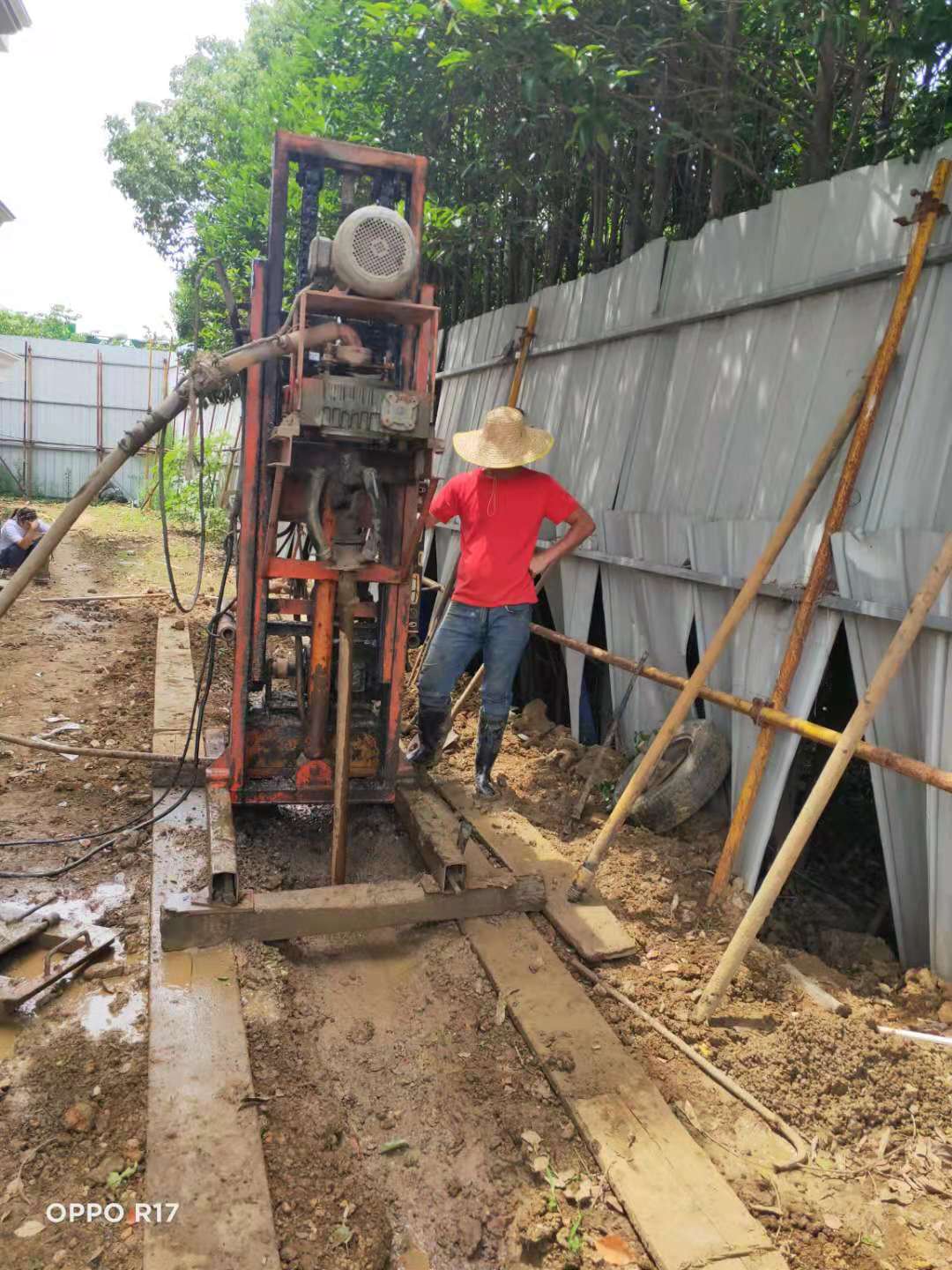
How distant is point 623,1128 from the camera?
8.27 feet

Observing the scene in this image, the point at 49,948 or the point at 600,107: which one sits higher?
the point at 600,107

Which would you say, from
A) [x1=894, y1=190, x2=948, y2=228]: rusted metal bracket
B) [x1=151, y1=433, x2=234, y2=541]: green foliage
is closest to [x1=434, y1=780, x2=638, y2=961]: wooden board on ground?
[x1=894, y1=190, x2=948, y2=228]: rusted metal bracket

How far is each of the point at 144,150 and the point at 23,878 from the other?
2912 centimetres

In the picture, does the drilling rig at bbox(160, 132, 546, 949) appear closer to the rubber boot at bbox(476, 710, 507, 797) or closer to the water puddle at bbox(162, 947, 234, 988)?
the water puddle at bbox(162, 947, 234, 988)

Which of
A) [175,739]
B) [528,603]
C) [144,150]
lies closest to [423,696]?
[528,603]

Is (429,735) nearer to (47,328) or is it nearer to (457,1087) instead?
(457,1087)

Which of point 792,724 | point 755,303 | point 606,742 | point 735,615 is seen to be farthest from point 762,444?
point 606,742

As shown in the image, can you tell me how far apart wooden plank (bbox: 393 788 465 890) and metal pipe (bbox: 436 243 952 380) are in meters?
2.91

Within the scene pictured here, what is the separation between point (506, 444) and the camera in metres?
4.58

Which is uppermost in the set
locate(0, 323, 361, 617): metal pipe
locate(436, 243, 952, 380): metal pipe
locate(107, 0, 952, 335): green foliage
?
locate(107, 0, 952, 335): green foliage

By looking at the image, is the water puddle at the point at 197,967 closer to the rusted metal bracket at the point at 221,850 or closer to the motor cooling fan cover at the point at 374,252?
the rusted metal bracket at the point at 221,850

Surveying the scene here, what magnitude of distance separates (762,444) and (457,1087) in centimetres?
313

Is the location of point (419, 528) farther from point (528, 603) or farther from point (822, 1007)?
point (822, 1007)

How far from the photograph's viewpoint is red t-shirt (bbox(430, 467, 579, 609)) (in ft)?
15.2
